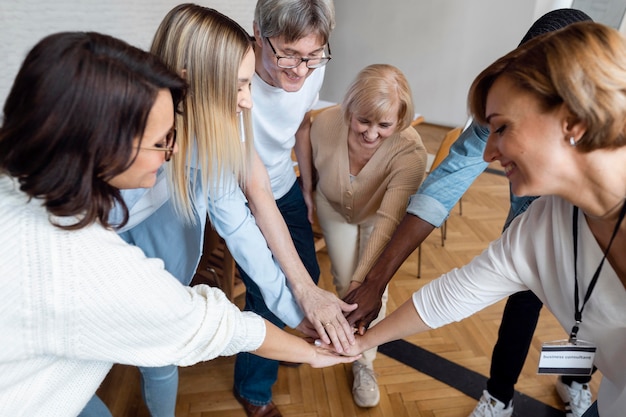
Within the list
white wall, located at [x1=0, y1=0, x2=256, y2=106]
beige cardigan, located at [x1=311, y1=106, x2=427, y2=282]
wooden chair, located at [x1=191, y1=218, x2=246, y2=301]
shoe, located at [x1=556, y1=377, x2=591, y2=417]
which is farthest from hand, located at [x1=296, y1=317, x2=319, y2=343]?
white wall, located at [x1=0, y1=0, x2=256, y2=106]

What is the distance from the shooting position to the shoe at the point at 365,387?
1.80 meters

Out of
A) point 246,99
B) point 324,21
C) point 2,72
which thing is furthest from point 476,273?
point 2,72

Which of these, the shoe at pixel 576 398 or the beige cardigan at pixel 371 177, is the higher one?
the beige cardigan at pixel 371 177

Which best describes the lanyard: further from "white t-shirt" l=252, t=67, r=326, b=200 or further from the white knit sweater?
"white t-shirt" l=252, t=67, r=326, b=200

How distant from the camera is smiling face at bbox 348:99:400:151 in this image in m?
1.50

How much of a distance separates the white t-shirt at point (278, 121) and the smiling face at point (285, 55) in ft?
0.13

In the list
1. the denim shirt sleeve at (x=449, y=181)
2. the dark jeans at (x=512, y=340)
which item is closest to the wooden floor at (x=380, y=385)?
the dark jeans at (x=512, y=340)

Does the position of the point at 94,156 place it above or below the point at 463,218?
above

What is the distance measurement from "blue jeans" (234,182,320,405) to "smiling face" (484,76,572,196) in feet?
3.08

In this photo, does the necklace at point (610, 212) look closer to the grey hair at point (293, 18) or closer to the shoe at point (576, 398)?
the grey hair at point (293, 18)

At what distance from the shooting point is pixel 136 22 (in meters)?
2.70

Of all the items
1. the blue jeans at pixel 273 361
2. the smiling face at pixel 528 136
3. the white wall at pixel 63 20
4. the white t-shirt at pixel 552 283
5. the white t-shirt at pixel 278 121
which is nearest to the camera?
the smiling face at pixel 528 136

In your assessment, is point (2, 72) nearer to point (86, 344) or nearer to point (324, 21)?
point (324, 21)

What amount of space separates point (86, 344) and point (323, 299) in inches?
29.3
